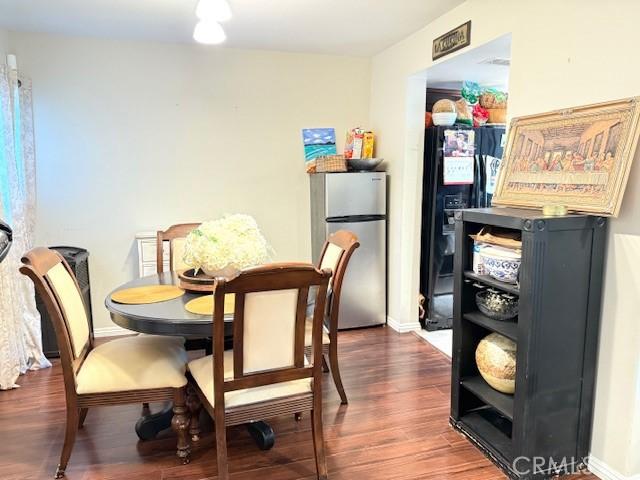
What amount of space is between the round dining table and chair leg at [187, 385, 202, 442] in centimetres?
18

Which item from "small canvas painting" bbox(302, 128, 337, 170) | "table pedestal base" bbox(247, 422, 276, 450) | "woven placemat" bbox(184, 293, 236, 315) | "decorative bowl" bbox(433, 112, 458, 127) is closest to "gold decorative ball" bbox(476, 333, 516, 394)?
"table pedestal base" bbox(247, 422, 276, 450)

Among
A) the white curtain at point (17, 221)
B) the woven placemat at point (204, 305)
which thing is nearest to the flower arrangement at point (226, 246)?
the woven placemat at point (204, 305)

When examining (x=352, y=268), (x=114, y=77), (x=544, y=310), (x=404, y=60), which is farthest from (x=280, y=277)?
(x=114, y=77)

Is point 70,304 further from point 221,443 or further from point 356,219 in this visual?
point 356,219

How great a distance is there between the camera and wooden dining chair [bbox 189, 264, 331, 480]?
176 cm

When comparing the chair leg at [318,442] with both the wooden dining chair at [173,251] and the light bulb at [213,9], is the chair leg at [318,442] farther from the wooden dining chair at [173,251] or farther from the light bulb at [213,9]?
the light bulb at [213,9]

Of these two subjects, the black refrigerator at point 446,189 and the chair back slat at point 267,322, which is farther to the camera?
the black refrigerator at point 446,189

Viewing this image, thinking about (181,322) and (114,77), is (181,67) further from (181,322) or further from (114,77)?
(181,322)

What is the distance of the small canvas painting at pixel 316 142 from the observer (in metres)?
4.22

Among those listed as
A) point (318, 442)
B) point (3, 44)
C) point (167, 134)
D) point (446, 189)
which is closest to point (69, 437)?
point (318, 442)

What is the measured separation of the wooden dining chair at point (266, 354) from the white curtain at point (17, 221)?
1.69 meters

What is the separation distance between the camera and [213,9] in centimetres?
231

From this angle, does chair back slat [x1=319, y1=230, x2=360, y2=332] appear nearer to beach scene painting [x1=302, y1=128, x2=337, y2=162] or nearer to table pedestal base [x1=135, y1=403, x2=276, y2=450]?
table pedestal base [x1=135, y1=403, x2=276, y2=450]

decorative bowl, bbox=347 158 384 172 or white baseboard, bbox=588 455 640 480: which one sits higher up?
decorative bowl, bbox=347 158 384 172
